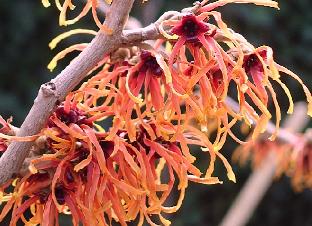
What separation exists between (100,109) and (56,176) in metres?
0.09

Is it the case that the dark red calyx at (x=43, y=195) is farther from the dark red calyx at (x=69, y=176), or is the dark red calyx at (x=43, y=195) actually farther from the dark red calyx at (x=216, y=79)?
the dark red calyx at (x=216, y=79)

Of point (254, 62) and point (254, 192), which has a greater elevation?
point (254, 62)

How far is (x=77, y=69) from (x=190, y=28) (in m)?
0.11

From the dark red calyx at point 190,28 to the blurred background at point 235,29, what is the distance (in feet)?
5.90

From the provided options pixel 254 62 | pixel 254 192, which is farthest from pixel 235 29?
pixel 254 62

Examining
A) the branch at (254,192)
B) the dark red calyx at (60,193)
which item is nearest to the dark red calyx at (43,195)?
the dark red calyx at (60,193)

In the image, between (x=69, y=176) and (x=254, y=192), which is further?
(x=254, y=192)

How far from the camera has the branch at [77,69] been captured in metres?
0.66

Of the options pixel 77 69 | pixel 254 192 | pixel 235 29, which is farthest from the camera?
pixel 235 29

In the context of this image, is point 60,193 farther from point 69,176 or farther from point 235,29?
point 235,29

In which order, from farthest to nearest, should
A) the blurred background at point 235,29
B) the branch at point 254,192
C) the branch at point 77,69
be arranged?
1. the blurred background at point 235,29
2. the branch at point 254,192
3. the branch at point 77,69

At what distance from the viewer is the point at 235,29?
302cm

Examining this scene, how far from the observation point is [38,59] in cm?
294

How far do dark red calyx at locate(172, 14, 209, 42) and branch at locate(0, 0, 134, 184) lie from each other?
0.05 meters
